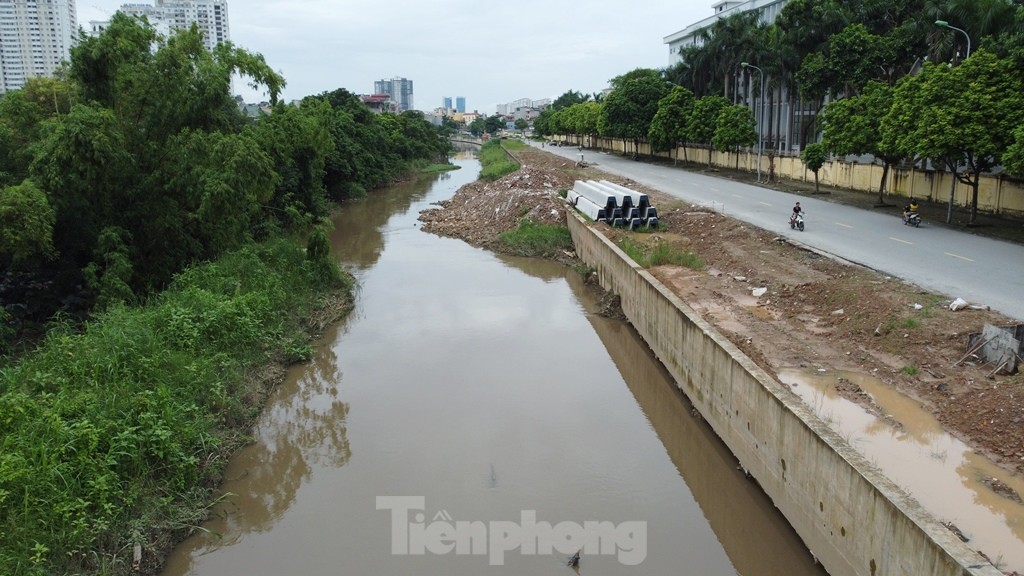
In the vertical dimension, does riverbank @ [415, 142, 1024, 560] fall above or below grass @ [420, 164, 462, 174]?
below

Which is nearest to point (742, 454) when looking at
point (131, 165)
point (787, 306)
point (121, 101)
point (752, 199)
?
point (787, 306)

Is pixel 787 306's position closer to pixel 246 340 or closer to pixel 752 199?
pixel 246 340

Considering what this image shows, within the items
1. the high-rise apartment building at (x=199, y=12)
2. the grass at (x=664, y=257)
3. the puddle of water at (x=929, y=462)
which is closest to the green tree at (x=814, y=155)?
the grass at (x=664, y=257)

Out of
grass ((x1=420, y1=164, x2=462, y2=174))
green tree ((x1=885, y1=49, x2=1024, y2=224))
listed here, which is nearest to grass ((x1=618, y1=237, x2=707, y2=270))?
green tree ((x1=885, y1=49, x2=1024, y2=224))

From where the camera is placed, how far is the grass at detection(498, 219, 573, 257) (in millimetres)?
30156

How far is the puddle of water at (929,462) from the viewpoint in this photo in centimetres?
767

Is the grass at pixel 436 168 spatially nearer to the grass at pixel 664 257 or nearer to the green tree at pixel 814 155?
the green tree at pixel 814 155

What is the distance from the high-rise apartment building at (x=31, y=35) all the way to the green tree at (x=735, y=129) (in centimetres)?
9474

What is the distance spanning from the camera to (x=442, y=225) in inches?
1495

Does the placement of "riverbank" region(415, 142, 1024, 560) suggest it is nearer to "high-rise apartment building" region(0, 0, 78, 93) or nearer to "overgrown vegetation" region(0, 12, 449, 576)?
"overgrown vegetation" region(0, 12, 449, 576)

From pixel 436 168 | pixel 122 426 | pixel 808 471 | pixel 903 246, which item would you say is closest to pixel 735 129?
pixel 903 246

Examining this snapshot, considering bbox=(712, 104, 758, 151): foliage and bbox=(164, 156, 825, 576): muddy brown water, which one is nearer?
bbox=(164, 156, 825, 576): muddy brown water

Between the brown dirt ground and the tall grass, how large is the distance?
9252 millimetres

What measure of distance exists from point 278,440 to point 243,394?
4.19ft
